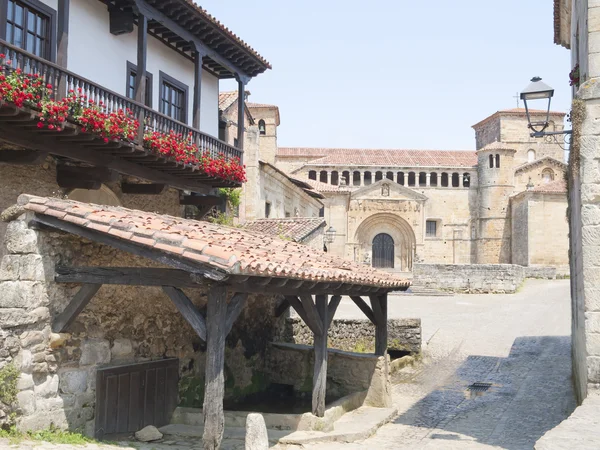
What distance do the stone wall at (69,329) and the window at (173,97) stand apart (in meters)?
5.18

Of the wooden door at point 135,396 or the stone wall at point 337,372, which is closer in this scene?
the wooden door at point 135,396

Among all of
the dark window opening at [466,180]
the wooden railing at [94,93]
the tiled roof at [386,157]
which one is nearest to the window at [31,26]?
the wooden railing at [94,93]

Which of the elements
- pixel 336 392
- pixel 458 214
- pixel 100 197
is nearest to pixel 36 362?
pixel 100 197

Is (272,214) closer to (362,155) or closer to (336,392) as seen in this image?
(336,392)

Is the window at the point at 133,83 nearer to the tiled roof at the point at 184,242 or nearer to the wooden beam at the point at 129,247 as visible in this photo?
the tiled roof at the point at 184,242

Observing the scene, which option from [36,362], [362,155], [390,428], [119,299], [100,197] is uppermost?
[362,155]

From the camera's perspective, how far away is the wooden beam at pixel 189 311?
24.3 feet

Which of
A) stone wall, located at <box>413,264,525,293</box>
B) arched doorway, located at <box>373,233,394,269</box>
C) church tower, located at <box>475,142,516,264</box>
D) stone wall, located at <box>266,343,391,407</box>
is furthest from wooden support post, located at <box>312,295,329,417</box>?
church tower, located at <box>475,142,516,264</box>

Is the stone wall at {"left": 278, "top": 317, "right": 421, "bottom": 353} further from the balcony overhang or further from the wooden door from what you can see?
the wooden door

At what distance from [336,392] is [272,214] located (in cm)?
1319

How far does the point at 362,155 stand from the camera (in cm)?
5566

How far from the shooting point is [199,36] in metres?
13.2

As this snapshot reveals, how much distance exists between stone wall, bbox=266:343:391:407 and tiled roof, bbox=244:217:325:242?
17.1ft

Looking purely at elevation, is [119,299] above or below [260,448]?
above
